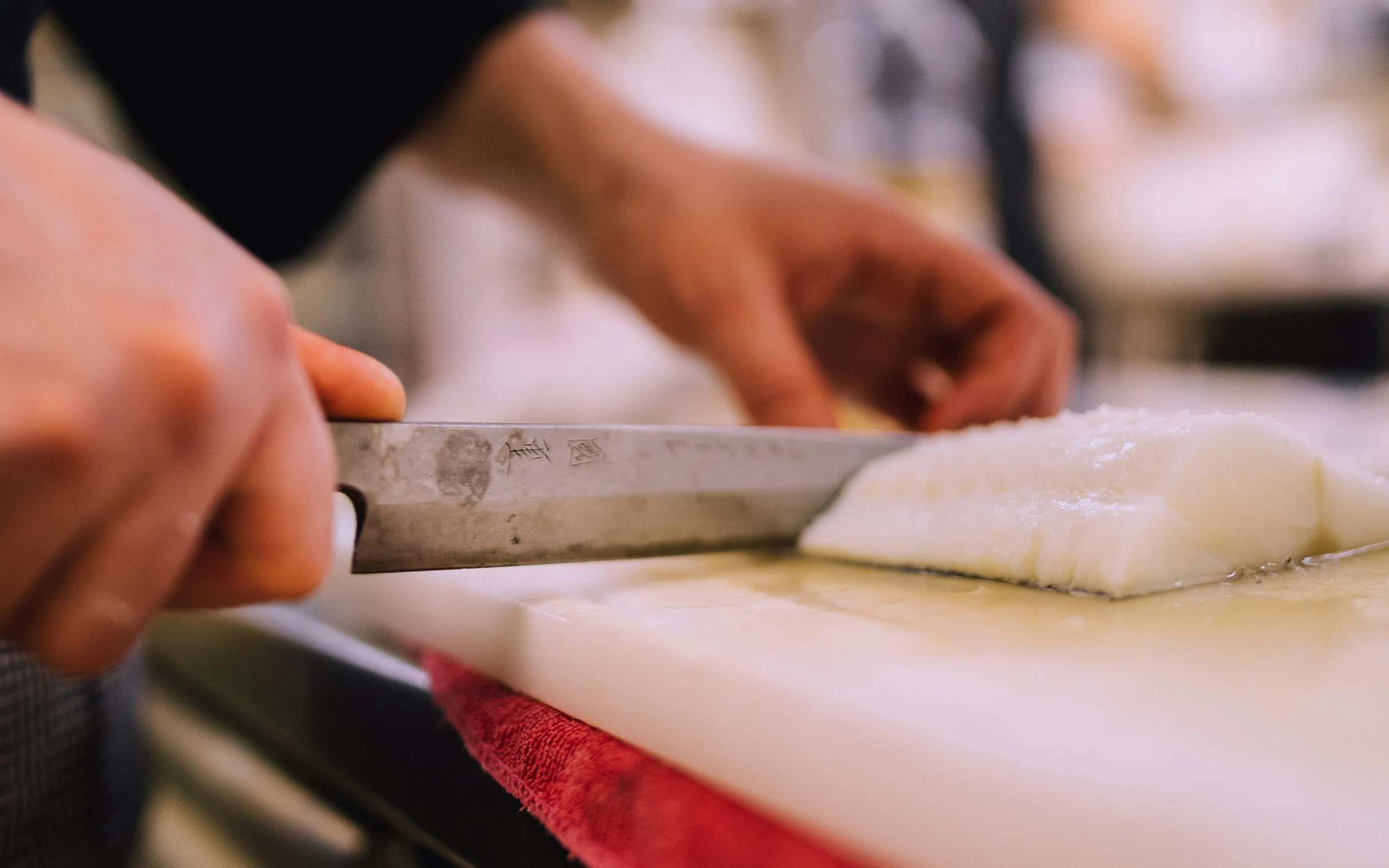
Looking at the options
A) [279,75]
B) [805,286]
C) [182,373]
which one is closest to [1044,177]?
[805,286]

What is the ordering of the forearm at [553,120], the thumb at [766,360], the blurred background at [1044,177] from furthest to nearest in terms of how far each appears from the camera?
the blurred background at [1044,177] → the forearm at [553,120] → the thumb at [766,360]

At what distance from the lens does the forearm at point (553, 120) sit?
1199mm

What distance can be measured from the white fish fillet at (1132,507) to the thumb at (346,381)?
0.38 metres

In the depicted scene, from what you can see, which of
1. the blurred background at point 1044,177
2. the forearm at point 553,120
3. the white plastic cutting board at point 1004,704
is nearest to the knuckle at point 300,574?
the white plastic cutting board at point 1004,704

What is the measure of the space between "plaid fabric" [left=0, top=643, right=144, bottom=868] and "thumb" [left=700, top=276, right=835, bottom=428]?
0.71 metres

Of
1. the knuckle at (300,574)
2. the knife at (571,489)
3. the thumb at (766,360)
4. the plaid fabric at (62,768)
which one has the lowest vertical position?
the plaid fabric at (62,768)

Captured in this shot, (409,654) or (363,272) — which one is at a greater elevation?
(409,654)

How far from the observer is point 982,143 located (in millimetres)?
4406

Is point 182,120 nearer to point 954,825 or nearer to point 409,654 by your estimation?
point 409,654

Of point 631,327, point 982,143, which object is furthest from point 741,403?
point 982,143

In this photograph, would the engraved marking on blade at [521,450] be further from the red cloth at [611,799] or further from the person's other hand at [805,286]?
the person's other hand at [805,286]

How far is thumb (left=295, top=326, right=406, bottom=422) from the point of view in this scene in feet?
1.45

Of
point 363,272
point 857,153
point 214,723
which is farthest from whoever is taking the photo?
point 857,153

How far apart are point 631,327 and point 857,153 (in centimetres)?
154
